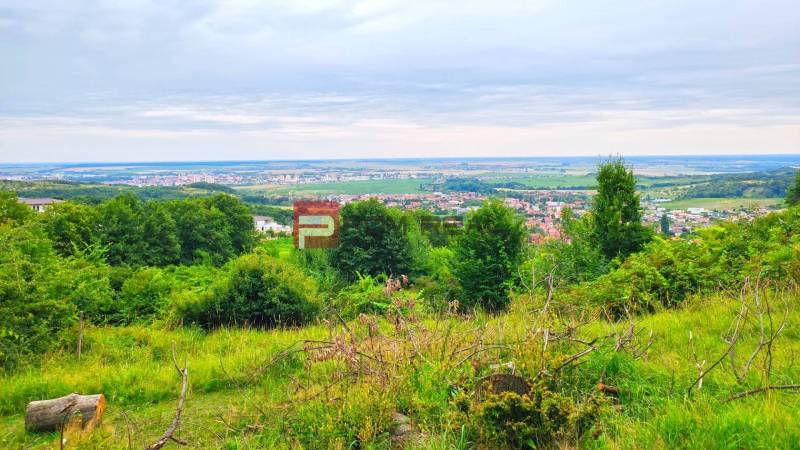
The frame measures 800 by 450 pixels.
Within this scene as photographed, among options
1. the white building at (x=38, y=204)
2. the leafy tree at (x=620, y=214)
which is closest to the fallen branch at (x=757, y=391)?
the leafy tree at (x=620, y=214)

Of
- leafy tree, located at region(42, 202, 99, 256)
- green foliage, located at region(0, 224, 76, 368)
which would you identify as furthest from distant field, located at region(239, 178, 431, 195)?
green foliage, located at region(0, 224, 76, 368)

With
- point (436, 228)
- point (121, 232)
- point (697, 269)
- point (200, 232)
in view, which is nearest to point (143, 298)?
point (697, 269)

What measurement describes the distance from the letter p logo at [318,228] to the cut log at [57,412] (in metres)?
24.7

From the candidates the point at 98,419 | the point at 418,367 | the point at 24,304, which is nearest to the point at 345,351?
the point at 418,367

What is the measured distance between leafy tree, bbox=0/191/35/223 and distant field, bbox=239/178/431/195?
58992 millimetres

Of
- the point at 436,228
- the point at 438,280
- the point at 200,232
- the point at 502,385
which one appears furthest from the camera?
the point at 436,228

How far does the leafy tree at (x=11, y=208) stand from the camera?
983 inches

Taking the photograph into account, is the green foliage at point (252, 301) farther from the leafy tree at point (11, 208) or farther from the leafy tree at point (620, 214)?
the leafy tree at point (11, 208)

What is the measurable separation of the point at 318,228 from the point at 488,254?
621 inches

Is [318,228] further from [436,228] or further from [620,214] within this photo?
[620,214]

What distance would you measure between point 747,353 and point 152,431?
629 cm

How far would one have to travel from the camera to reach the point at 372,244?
29.6 meters

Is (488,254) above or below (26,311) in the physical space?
below

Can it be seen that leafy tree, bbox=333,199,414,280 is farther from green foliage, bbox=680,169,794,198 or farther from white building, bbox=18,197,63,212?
green foliage, bbox=680,169,794,198
